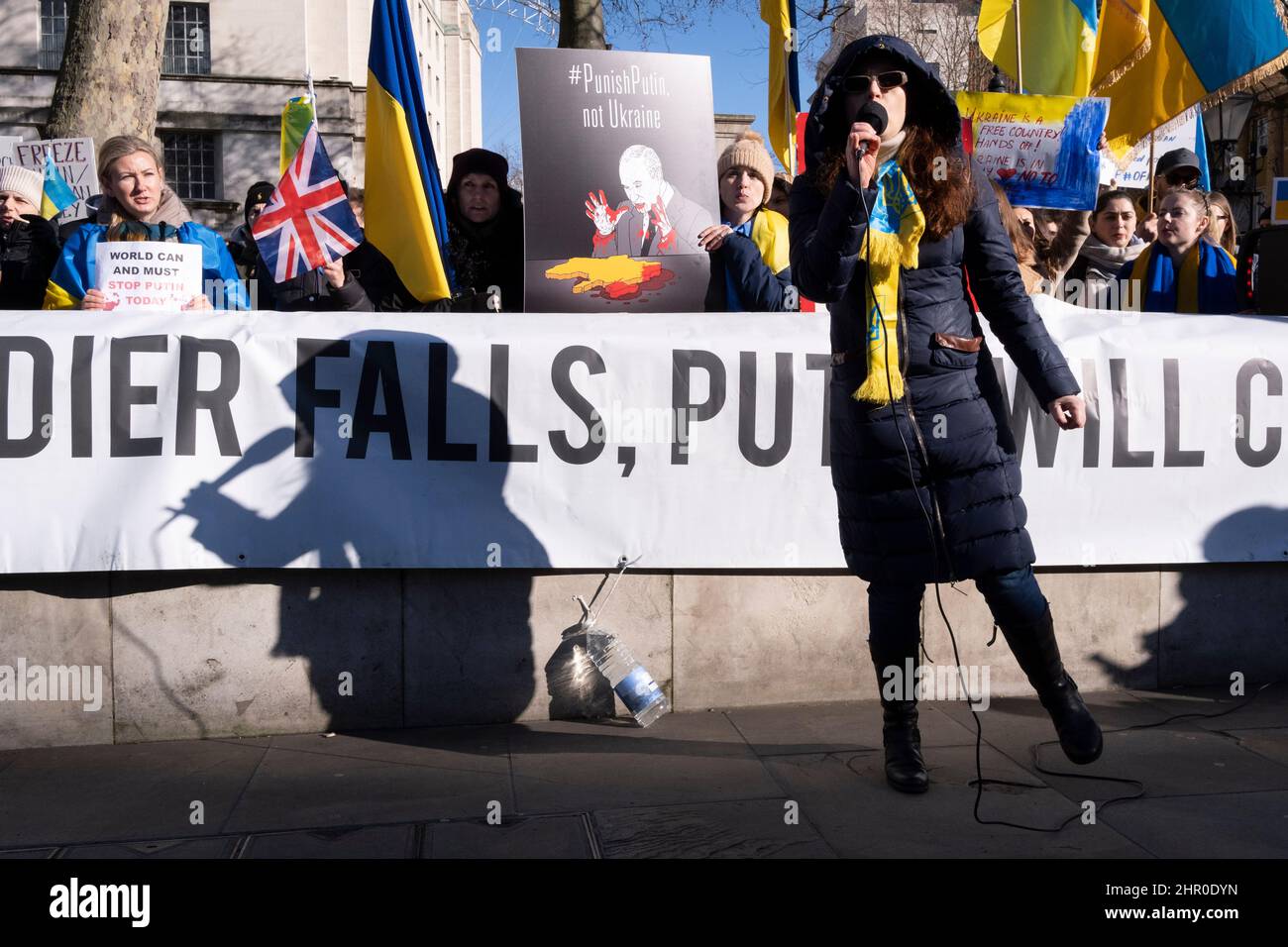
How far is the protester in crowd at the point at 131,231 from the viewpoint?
203 inches

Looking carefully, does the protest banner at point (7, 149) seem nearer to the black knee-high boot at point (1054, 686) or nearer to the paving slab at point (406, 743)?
the paving slab at point (406, 743)

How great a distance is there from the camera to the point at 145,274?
193 inches

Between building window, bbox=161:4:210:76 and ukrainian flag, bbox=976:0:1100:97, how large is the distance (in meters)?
34.1

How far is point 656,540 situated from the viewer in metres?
4.84

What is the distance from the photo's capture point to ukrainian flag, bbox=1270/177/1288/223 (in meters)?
8.85

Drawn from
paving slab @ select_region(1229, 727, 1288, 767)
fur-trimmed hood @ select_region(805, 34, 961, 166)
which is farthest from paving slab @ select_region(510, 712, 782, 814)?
fur-trimmed hood @ select_region(805, 34, 961, 166)

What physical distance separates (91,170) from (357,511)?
5705 millimetres

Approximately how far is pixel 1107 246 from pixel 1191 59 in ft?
3.67

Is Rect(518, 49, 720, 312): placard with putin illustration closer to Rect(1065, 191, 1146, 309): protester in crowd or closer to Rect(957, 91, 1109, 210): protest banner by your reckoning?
Rect(957, 91, 1109, 210): protest banner

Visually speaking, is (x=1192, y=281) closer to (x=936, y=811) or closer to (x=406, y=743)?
(x=936, y=811)

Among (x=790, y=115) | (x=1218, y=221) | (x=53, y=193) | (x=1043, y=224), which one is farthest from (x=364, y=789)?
(x=53, y=193)

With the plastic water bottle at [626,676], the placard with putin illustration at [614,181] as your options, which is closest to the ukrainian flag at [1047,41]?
the placard with putin illustration at [614,181]

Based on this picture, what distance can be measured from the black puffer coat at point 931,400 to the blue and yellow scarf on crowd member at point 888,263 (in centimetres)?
4
